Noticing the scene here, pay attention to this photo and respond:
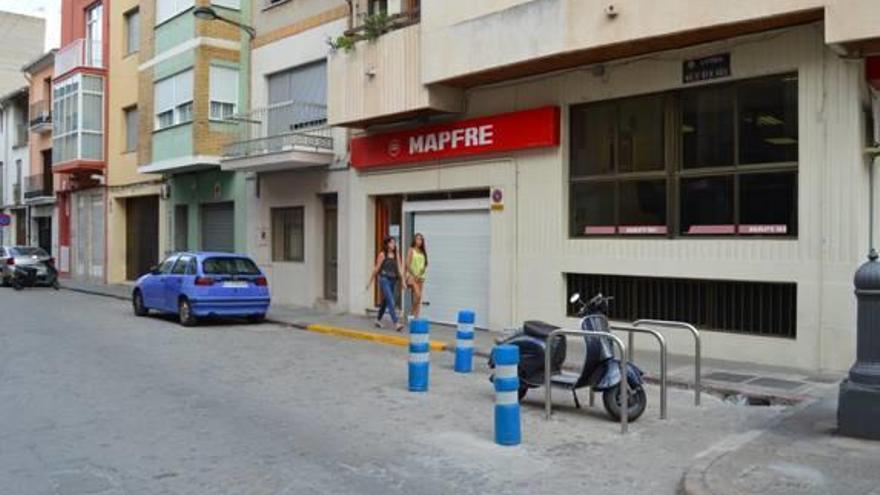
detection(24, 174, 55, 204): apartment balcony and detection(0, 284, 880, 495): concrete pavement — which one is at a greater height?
detection(24, 174, 55, 204): apartment balcony

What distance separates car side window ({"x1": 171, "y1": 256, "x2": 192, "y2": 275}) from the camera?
56.0 feet

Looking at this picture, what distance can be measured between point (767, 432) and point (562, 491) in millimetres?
2506

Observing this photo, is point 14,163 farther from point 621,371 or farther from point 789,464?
point 789,464

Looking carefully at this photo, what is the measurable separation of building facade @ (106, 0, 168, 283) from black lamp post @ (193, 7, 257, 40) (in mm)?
6469

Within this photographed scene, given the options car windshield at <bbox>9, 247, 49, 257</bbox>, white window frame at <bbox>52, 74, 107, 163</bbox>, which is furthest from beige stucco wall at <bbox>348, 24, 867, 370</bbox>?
car windshield at <bbox>9, 247, 49, 257</bbox>

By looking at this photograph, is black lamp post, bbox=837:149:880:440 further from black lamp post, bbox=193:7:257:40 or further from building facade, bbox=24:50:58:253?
building facade, bbox=24:50:58:253

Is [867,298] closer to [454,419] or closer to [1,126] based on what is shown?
[454,419]

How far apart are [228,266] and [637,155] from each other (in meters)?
8.48

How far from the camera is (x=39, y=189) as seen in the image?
3750 cm

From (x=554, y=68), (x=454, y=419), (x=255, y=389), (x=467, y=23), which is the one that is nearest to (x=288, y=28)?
(x=467, y=23)

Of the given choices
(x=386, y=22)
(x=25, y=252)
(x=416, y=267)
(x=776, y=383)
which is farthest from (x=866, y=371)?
(x=25, y=252)

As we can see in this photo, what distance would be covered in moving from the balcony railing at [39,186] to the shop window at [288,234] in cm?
1968

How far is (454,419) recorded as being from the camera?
8172 millimetres

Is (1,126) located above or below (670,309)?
above
